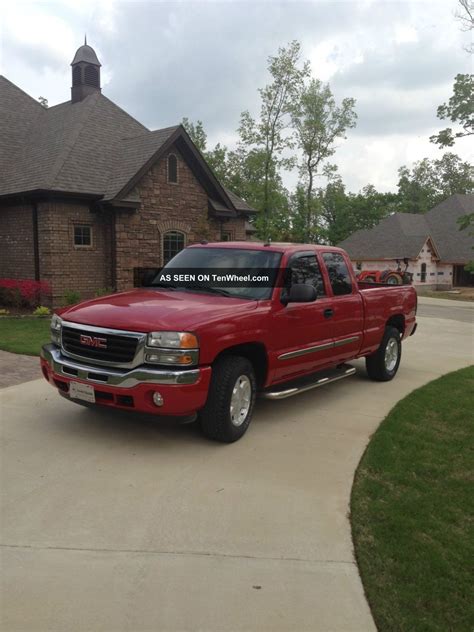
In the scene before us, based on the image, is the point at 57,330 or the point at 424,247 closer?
the point at 57,330

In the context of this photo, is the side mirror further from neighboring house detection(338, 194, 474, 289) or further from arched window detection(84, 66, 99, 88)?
neighboring house detection(338, 194, 474, 289)

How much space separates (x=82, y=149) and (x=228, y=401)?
16.4m

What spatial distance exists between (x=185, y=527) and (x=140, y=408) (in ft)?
4.45

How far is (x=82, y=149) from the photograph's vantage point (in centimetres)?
1892

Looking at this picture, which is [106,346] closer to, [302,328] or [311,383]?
[302,328]

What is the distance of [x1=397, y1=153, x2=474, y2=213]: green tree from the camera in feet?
239

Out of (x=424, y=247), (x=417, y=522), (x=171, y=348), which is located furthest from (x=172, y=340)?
(x=424, y=247)

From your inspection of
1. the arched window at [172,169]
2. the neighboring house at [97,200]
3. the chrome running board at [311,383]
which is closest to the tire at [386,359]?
Result: the chrome running board at [311,383]

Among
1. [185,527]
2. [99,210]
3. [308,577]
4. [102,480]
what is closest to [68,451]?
[102,480]

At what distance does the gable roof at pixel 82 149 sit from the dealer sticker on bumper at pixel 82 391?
42.2 ft

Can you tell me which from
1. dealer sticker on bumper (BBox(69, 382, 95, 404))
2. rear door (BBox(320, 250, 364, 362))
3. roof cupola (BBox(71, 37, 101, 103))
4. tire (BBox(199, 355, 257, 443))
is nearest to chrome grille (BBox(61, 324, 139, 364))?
dealer sticker on bumper (BBox(69, 382, 95, 404))

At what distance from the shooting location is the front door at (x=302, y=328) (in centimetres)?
572

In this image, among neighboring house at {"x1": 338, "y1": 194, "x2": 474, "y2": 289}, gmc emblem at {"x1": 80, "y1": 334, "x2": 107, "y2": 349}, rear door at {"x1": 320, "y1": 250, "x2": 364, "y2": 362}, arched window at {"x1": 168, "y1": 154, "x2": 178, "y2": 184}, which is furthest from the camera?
neighboring house at {"x1": 338, "y1": 194, "x2": 474, "y2": 289}

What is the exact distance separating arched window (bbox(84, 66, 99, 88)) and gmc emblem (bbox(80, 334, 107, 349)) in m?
21.0
